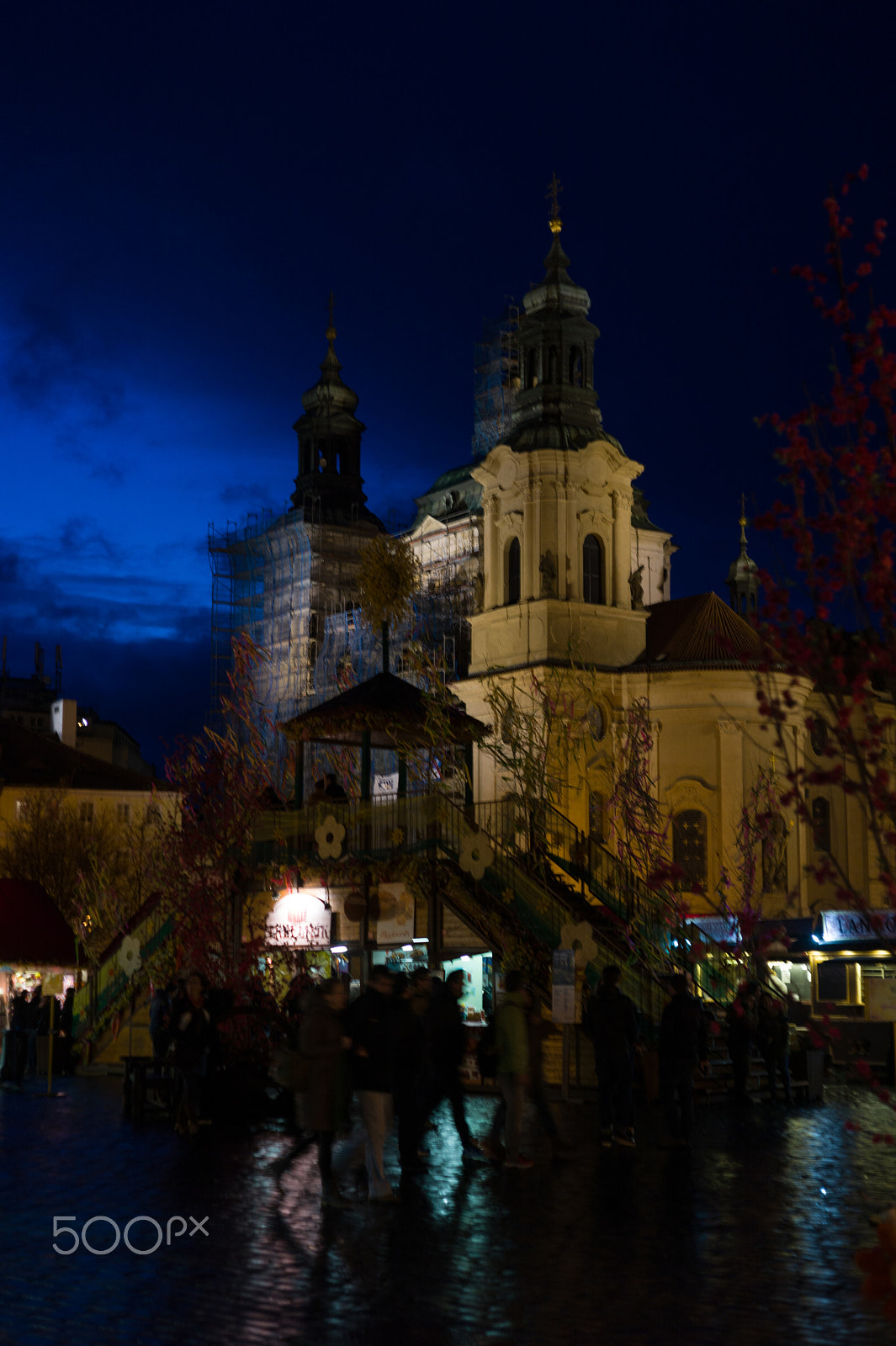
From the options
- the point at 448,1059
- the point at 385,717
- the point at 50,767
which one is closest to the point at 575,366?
the point at 385,717

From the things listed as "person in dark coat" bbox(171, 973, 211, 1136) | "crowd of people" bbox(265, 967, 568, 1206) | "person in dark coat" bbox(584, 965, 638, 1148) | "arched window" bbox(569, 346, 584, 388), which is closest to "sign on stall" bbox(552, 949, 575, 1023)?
"crowd of people" bbox(265, 967, 568, 1206)

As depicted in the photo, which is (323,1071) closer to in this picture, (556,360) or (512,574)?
(512,574)

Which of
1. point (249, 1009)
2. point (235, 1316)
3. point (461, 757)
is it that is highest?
point (461, 757)

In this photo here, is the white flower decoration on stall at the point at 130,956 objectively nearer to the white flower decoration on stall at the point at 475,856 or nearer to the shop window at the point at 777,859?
the white flower decoration on stall at the point at 475,856

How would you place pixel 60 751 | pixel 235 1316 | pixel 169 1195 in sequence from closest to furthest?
pixel 235 1316 < pixel 169 1195 < pixel 60 751

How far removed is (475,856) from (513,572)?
1003 inches

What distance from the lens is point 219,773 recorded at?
39.1 meters

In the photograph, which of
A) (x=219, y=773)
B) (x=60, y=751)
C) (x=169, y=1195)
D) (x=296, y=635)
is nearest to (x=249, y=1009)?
(x=169, y=1195)

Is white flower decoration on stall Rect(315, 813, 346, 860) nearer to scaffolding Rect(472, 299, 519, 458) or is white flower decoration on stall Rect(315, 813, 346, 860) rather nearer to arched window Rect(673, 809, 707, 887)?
arched window Rect(673, 809, 707, 887)

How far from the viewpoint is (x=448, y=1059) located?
639 inches

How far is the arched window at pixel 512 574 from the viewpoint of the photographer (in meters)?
51.4

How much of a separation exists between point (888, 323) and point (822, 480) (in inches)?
31.8

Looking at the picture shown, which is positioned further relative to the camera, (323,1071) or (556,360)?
(556,360)

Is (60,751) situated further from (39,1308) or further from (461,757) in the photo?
(39,1308)
